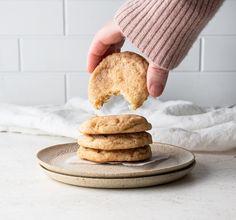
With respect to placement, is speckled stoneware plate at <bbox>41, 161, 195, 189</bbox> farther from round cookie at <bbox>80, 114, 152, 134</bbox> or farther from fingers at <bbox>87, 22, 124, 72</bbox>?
fingers at <bbox>87, 22, 124, 72</bbox>

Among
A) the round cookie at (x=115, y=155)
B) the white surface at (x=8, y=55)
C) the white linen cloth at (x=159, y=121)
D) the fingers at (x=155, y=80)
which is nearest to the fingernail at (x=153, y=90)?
the fingers at (x=155, y=80)

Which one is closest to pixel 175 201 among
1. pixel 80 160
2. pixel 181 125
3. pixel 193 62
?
pixel 80 160

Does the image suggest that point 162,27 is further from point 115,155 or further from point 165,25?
point 115,155

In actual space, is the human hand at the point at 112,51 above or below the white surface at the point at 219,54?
above

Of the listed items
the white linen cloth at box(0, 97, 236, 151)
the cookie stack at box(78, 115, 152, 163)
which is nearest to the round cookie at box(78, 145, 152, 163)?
the cookie stack at box(78, 115, 152, 163)

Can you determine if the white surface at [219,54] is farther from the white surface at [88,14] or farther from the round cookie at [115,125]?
the round cookie at [115,125]

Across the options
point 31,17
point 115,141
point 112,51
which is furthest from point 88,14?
point 115,141
